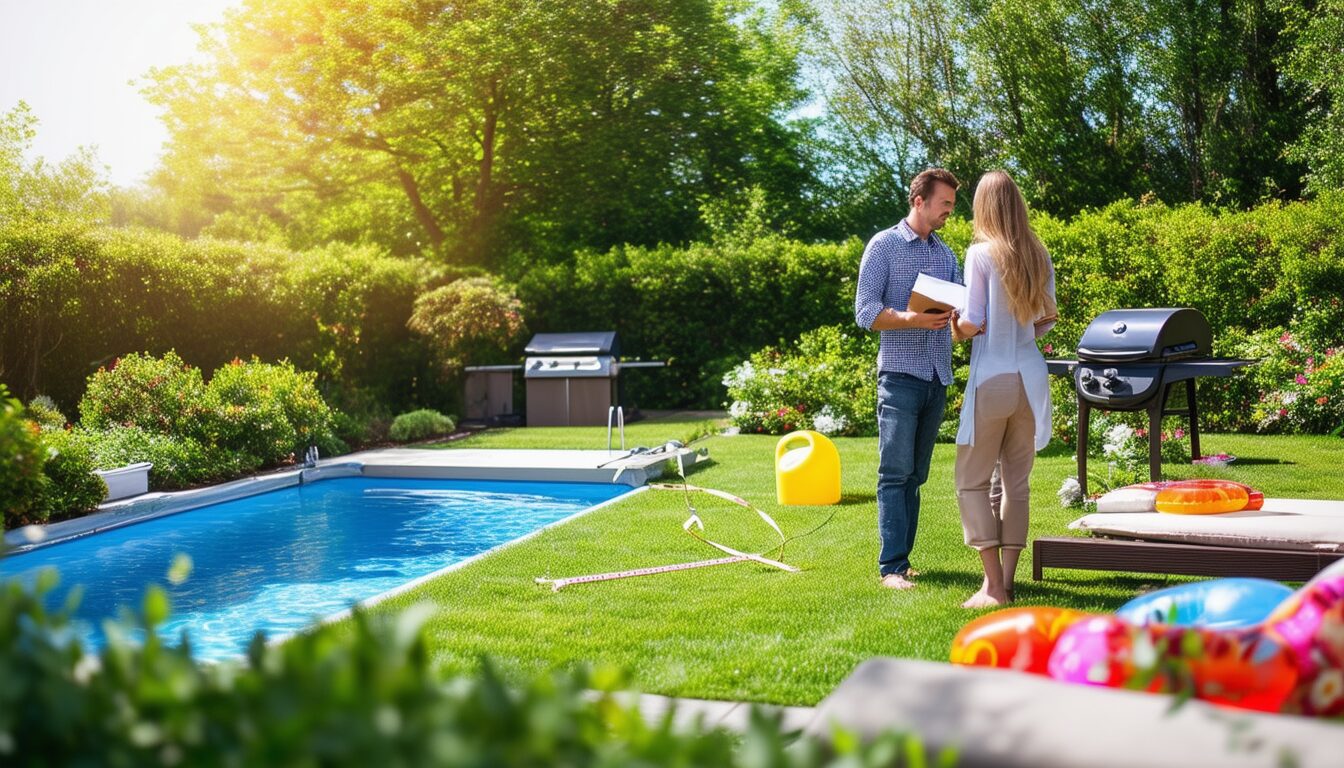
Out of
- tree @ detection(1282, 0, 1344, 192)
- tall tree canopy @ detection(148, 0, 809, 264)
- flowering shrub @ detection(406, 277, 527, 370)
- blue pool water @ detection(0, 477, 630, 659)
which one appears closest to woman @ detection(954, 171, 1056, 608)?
blue pool water @ detection(0, 477, 630, 659)

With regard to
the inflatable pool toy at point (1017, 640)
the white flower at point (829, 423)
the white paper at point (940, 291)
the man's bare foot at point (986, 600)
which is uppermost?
the white paper at point (940, 291)

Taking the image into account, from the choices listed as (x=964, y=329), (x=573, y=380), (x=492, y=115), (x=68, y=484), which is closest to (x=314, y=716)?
(x=964, y=329)

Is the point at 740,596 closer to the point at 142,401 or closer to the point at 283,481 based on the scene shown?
the point at 283,481

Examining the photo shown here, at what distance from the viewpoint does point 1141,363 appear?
267 inches

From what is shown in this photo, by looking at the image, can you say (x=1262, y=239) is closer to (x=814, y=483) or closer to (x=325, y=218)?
(x=814, y=483)

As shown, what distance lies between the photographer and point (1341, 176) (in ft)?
46.1

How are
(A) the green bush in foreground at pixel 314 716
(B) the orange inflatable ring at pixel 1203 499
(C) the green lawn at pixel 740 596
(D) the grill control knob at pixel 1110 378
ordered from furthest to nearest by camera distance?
(D) the grill control knob at pixel 1110 378 < (B) the orange inflatable ring at pixel 1203 499 < (C) the green lawn at pixel 740 596 < (A) the green bush in foreground at pixel 314 716

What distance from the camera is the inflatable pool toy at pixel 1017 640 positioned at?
82.0 inches

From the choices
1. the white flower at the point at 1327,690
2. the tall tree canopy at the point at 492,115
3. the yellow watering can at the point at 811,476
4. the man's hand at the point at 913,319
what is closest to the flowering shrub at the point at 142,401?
the yellow watering can at the point at 811,476

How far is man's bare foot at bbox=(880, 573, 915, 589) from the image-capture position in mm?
5203

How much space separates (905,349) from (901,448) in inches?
18.8

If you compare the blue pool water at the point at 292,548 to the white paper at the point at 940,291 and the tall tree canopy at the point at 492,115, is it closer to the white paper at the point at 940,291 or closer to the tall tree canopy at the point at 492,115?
the white paper at the point at 940,291

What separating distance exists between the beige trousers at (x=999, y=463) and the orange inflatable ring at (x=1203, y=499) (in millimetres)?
672

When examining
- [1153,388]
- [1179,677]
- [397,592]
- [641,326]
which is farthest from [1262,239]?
[1179,677]
